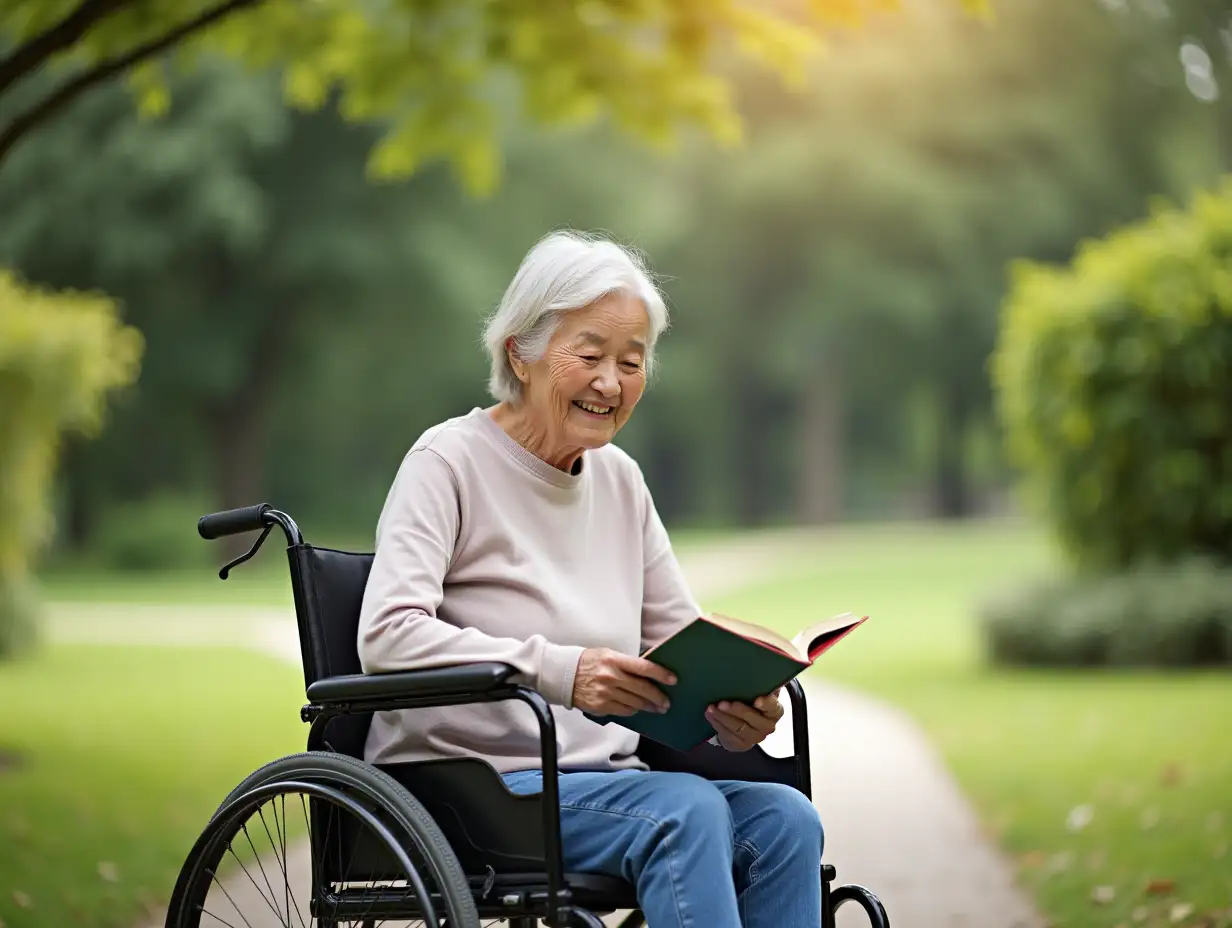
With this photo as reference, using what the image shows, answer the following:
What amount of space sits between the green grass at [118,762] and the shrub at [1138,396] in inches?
203

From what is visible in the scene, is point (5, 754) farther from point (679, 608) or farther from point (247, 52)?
point (679, 608)

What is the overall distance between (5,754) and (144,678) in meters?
4.34

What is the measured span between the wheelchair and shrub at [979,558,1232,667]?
8.04 meters

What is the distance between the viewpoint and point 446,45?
7.57 meters

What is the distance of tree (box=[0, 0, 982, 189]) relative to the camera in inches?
262

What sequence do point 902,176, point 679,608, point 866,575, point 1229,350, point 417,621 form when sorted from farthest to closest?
point 902,176 → point 866,575 → point 1229,350 → point 679,608 → point 417,621

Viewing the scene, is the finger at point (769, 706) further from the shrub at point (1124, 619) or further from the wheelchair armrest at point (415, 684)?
the shrub at point (1124, 619)

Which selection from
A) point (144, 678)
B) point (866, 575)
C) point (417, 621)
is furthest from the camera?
point (866, 575)

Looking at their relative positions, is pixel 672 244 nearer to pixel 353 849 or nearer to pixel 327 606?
pixel 327 606

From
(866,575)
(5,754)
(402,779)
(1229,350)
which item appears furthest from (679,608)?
(866,575)

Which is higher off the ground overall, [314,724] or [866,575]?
[314,724]

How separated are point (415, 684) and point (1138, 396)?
8993mm

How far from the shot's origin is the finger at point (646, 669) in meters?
2.57

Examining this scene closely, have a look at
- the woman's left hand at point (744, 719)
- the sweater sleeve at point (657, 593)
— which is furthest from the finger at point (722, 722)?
the sweater sleeve at point (657, 593)
